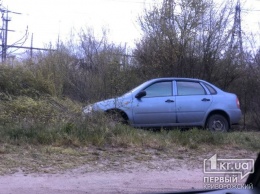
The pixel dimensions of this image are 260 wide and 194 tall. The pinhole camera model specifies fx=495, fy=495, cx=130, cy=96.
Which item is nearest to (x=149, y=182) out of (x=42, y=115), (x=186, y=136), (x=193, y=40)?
(x=186, y=136)

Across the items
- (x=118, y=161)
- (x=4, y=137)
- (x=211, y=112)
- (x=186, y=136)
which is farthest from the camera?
(x=211, y=112)

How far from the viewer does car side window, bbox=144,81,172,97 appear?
12.6 m

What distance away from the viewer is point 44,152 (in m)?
9.34

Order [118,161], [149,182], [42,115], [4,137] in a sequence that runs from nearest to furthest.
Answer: [149,182] < [118,161] < [4,137] < [42,115]

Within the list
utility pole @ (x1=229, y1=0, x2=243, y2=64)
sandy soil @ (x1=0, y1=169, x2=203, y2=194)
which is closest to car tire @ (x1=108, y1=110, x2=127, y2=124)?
sandy soil @ (x1=0, y1=169, x2=203, y2=194)

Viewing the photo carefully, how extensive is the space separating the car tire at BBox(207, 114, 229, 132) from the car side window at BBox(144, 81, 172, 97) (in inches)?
50.9

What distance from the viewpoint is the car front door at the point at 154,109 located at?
A: 40.3 feet

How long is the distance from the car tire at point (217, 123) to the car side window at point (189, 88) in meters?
0.70

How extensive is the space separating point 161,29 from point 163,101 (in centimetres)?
689

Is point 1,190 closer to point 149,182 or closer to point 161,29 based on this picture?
point 149,182

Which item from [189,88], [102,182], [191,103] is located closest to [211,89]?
[189,88]

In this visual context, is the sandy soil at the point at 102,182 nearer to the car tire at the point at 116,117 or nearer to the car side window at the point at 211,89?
the car tire at the point at 116,117

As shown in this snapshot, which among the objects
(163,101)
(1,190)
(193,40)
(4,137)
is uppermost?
(193,40)

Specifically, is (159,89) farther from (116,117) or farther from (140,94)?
(116,117)
